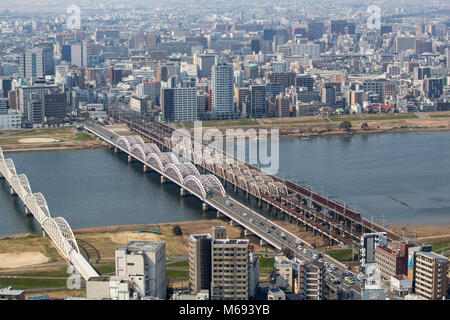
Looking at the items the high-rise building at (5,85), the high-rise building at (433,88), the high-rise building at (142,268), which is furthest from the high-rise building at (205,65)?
the high-rise building at (142,268)

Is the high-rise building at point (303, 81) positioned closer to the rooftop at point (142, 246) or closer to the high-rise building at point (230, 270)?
the rooftop at point (142, 246)

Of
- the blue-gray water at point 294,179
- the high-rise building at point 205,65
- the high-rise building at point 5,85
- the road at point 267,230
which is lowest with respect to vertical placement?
the blue-gray water at point 294,179

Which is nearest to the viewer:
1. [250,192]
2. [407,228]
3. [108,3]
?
[407,228]

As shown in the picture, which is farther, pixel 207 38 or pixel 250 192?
pixel 207 38

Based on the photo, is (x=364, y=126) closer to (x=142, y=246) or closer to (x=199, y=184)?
(x=199, y=184)

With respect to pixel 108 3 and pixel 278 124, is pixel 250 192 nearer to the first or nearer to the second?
pixel 278 124
